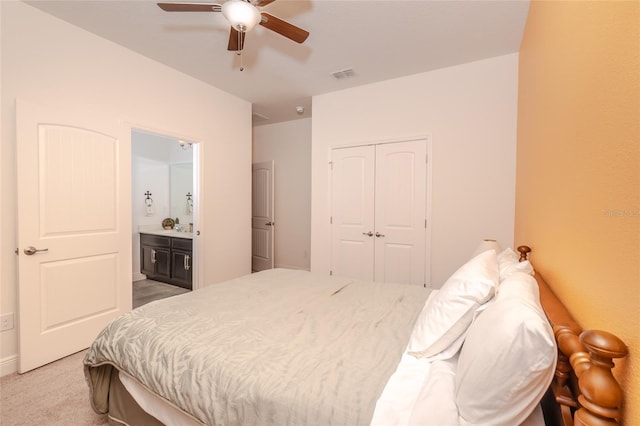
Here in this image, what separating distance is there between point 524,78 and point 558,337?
255 centimetres

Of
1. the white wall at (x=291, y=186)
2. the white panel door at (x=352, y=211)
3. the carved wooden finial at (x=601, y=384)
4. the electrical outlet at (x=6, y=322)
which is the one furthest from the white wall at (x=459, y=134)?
the electrical outlet at (x=6, y=322)

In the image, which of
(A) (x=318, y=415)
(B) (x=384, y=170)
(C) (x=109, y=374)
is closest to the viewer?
(A) (x=318, y=415)

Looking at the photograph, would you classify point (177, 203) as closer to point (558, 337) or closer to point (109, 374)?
point (109, 374)

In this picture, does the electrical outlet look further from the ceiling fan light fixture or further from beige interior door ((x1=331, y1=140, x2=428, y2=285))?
beige interior door ((x1=331, y1=140, x2=428, y2=285))

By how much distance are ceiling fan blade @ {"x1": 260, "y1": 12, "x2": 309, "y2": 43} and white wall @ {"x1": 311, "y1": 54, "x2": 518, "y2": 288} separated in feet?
5.69

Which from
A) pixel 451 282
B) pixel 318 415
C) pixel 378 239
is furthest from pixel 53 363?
pixel 378 239

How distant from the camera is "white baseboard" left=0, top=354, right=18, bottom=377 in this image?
2.14 metres

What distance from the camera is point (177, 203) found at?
555 cm

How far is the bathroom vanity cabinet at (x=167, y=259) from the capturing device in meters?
4.28

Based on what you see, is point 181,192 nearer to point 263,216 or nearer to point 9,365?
point 263,216

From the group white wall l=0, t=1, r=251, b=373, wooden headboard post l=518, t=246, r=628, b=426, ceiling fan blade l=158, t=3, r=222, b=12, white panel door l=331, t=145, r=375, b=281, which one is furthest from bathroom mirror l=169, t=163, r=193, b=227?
wooden headboard post l=518, t=246, r=628, b=426

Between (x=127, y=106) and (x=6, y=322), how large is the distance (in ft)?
6.92

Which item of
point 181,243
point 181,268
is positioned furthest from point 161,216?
point 181,268

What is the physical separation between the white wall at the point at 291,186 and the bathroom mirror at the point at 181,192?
1.53 metres
